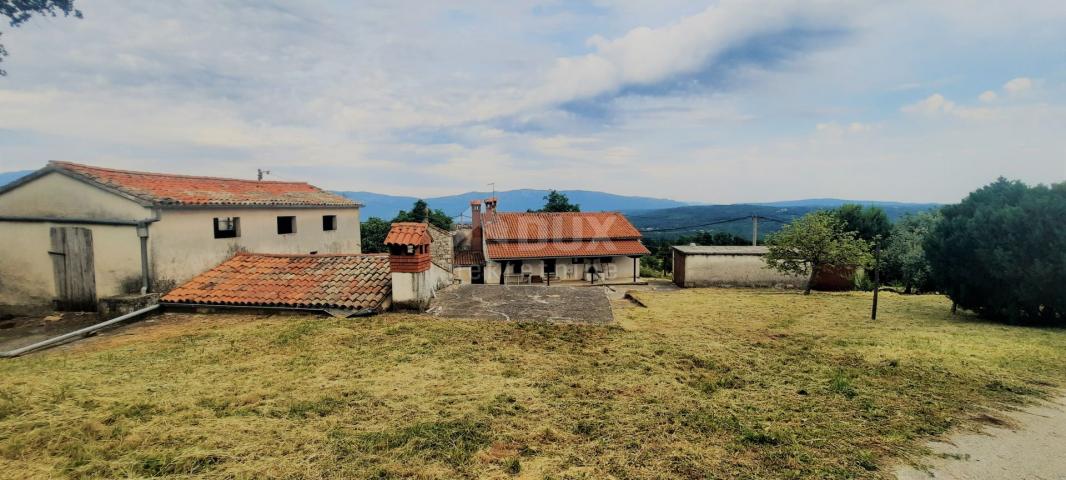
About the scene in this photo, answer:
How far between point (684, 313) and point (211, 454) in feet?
37.6

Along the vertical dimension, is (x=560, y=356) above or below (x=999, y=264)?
below

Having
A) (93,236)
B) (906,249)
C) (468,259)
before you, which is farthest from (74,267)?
(906,249)

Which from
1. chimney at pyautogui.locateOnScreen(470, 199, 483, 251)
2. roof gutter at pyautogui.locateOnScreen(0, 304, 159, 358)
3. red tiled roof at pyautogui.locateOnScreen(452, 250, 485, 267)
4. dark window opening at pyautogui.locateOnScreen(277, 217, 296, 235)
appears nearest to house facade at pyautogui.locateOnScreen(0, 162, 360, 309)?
roof gutter at pyautogui.locateOnScreen(0, 304, 159, 358)

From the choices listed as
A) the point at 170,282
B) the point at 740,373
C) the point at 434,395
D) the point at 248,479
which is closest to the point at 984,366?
the point at 740,373

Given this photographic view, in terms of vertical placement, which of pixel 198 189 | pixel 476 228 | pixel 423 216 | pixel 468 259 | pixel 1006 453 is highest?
pixel 198 189

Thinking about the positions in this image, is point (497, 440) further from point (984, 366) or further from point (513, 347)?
point (984, 366)

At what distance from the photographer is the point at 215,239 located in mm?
11617

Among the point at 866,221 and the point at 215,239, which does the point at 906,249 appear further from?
the point at 215,239

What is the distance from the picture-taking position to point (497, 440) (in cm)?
428

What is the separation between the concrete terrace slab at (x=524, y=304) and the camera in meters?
9.41

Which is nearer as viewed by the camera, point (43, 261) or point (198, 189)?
point (43, 261)

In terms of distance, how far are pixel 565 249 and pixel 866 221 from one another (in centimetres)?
2361

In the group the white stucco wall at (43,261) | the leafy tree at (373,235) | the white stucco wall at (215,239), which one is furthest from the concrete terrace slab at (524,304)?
the leafy tree at (373,235)

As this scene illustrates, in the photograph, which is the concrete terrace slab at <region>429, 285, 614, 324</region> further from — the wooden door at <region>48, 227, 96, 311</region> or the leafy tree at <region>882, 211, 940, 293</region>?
the leafy tree at <region>882, 211, 940, 293</region>
